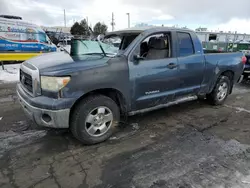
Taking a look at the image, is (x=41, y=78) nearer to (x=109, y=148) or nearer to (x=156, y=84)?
(x=109, y=148)

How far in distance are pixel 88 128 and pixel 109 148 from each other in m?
0.47

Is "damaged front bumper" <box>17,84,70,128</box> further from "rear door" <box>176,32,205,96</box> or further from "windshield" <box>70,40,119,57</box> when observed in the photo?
"rear door" <box>176,32,205,96</box>

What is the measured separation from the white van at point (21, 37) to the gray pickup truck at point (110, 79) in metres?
9.95

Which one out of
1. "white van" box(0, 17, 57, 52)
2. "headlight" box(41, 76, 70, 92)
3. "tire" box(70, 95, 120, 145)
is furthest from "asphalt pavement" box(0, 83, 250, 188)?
"white van" box(0, 17, 57, 52)

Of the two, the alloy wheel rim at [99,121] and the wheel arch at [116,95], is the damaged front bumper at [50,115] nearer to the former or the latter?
the alloy wheel rim at [99,121]

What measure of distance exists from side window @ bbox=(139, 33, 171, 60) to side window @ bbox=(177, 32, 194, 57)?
1.01 feet

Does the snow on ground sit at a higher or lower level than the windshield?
lower

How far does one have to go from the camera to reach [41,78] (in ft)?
9.81

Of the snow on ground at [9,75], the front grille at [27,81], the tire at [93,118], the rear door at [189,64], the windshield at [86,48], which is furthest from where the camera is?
the snow on ground at [9,75]

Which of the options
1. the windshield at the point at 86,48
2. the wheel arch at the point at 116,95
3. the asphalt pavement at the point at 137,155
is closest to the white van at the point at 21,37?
the asphalt pavement at the point at 137,155

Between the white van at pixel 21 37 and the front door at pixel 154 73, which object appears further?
the white van at pixel 21 37

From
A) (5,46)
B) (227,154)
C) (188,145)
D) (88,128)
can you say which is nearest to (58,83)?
(88,128)

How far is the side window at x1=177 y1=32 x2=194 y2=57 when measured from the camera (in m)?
4.23

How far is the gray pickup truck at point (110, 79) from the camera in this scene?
298 cm
